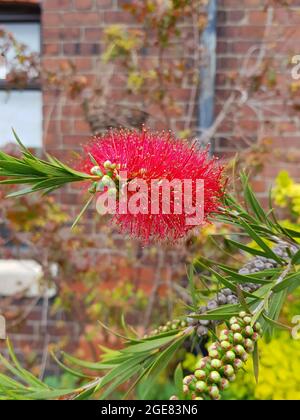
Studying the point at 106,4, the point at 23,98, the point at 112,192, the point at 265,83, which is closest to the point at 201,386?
the point at 112,192

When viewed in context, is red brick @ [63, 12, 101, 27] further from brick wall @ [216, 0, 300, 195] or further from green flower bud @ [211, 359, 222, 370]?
green flower bud @ [211, 359, 222, 370]

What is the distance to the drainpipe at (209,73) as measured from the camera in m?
1.78

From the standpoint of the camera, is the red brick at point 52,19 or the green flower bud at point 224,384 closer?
the green flower bud at point 224,384

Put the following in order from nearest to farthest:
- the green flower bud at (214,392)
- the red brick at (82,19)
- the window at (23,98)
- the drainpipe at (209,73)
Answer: the green flower bud at (214,392)
the drainpipe at (209,73)
the red brick at (82,19)
the window at (23,98)

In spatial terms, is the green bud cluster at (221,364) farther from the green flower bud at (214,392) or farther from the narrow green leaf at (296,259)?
the narrow green leaf at (296,259)

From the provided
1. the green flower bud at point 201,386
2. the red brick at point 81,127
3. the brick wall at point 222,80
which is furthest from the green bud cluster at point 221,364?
the red brick at point 81,127

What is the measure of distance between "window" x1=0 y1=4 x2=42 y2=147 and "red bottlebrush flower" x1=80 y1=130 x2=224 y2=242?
1695 mm

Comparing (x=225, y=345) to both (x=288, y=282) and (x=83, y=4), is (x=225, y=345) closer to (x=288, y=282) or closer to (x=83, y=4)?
(x=288, y=282)

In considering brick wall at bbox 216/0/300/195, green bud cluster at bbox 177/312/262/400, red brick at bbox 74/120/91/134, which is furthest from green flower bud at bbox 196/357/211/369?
red brick at bbox 74/120/91/134

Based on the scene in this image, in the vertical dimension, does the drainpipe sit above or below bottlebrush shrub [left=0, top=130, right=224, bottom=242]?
above

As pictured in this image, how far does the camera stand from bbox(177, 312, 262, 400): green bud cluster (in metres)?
0.34

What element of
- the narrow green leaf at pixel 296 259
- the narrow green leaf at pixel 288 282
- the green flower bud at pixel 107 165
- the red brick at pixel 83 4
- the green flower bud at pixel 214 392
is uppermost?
the red brick at pixel 83 4

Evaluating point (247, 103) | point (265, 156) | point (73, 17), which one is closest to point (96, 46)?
point (73, 17)

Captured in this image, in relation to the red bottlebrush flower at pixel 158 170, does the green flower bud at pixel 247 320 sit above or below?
below
